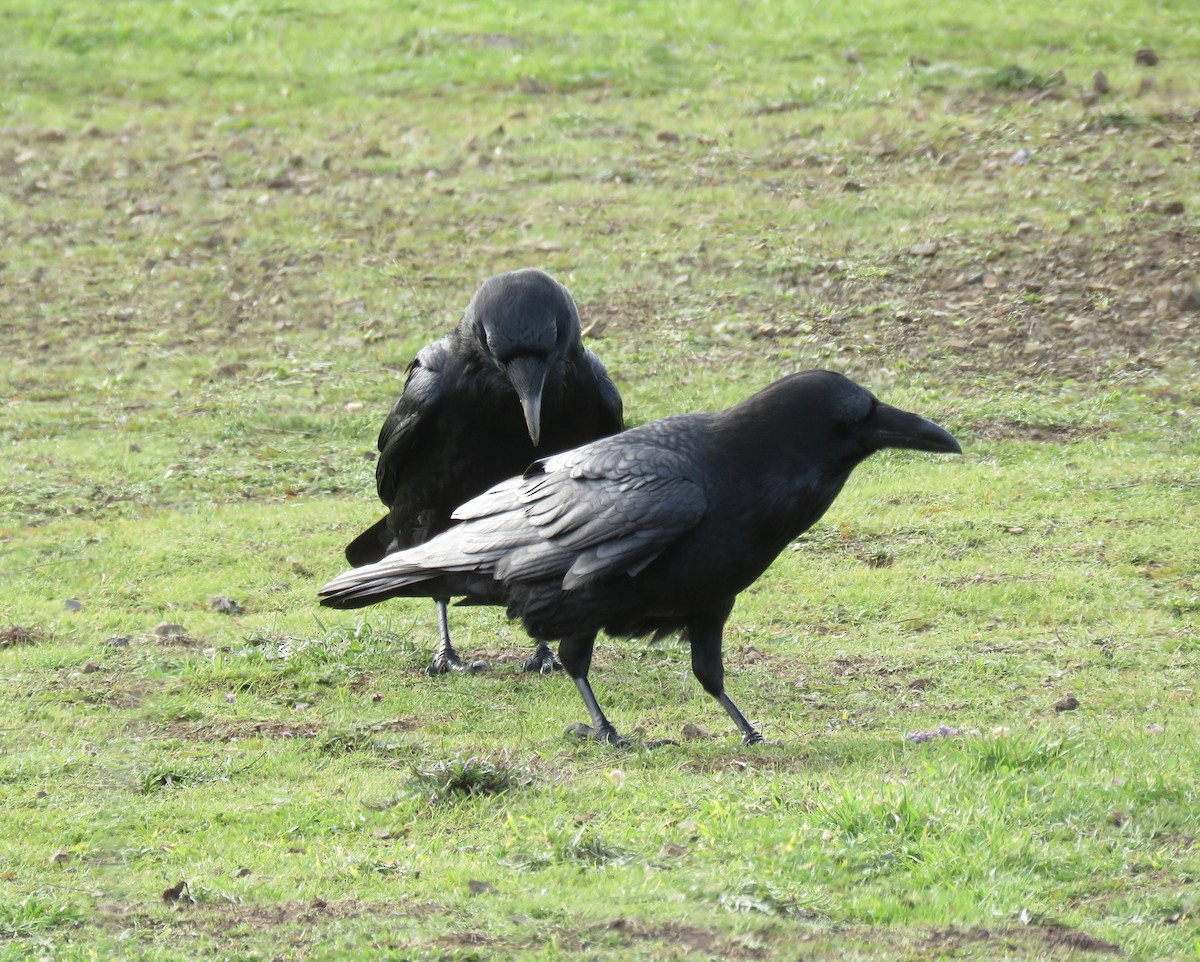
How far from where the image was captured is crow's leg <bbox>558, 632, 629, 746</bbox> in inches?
235

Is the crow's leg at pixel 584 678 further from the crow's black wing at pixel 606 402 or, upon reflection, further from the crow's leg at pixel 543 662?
the crow's black wing at pixel 606 402

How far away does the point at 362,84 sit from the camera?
18.0 meters

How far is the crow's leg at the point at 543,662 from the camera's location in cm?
734

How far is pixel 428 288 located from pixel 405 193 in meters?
2.39

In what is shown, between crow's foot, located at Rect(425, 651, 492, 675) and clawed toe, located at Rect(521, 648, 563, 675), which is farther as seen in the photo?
clawed toe, located at Rect(521, 648, 563, 675)

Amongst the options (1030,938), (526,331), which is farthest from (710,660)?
(1030,938)

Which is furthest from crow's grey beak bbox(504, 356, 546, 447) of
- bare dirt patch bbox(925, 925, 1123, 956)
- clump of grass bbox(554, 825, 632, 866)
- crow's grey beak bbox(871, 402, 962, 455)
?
bare dirt patch bbox(925, 925, 1123, 956)

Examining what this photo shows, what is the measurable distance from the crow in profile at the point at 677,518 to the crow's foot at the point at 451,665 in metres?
1.05

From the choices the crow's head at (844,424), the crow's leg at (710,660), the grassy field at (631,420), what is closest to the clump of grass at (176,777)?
the grassy field at (631,420)

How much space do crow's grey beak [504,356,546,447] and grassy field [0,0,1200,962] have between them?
3.84 feet

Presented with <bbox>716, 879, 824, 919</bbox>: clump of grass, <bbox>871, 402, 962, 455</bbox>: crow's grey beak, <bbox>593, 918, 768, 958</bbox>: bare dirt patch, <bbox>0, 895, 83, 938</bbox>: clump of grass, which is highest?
<bbox>871, 402, 962, 455</bbox>: crow's grey beak

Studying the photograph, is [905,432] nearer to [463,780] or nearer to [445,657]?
[463,780]

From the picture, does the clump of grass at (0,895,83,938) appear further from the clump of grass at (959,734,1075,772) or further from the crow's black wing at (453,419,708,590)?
the clump of grass at (959,734,1075,772)

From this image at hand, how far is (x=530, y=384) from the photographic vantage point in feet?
21.9
